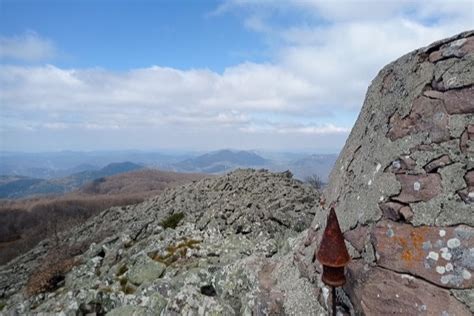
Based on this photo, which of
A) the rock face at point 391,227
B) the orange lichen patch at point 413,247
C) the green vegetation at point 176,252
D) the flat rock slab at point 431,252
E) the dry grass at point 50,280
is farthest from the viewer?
the dry grass at point 50,280

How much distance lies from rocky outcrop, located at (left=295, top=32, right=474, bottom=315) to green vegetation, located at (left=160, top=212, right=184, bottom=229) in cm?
1085

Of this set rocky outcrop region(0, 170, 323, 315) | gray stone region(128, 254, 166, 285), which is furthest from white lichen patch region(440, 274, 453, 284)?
gray stone region(128, 254, 166, 285)

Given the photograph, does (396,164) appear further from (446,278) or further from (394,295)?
(394,295)

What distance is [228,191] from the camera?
17766 mm

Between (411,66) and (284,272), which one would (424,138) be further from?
(284,272)

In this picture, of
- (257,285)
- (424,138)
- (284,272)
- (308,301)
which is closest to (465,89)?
(424,138)

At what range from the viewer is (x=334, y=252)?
4.15 m

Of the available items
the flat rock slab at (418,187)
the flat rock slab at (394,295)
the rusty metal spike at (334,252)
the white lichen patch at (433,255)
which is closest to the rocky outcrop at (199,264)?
the flat rock slab at (394,295)

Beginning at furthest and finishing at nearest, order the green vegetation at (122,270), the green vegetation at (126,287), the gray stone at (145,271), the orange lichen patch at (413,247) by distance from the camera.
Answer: the green vegetation at (122,270)
the gray stone at (145,271)
the green vegetation at (126,287)
the orange lichen patch at (413,247)

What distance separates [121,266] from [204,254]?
3337 millimetres

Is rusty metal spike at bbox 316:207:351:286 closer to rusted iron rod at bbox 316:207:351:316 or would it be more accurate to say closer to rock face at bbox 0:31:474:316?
rusted iron rod at bbox 316:207:351:316

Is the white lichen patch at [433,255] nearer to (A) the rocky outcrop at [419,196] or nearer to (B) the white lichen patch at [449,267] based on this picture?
(A) the rocky outcrop at [419,196]

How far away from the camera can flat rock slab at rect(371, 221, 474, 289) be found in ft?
13.1

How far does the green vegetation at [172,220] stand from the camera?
15387mm
